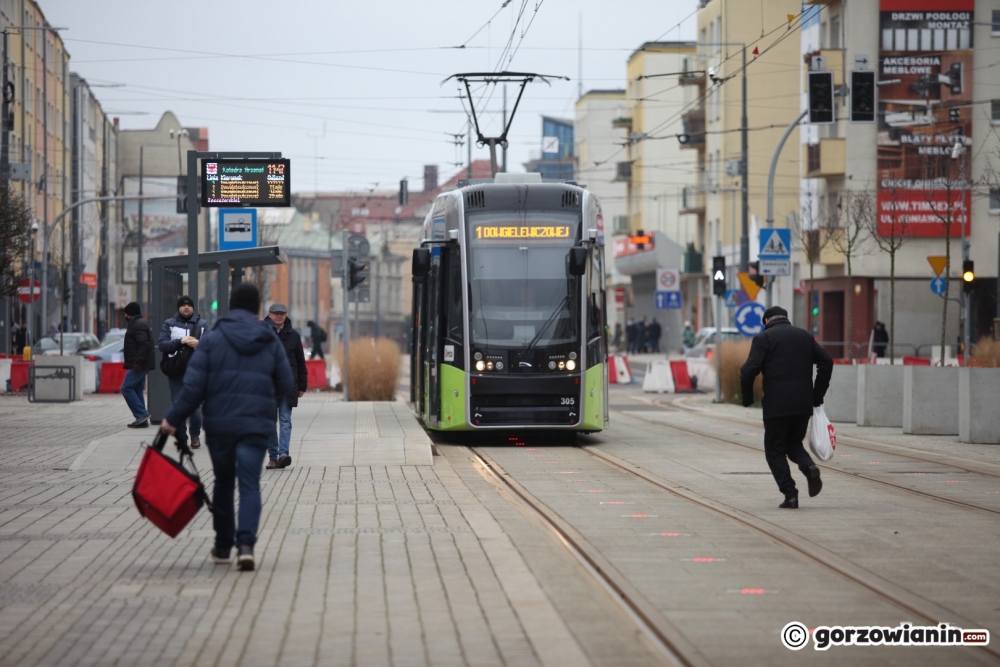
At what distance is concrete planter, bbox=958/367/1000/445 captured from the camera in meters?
20.8

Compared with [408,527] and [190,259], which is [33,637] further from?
[190,259]

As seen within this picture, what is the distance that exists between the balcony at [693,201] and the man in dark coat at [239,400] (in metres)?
66.1

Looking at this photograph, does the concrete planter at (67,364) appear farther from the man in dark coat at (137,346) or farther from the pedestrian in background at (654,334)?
the pedestrian in background at (654,334)

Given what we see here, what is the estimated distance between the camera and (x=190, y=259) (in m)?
20.3

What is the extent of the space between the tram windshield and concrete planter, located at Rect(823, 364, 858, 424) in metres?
7.67

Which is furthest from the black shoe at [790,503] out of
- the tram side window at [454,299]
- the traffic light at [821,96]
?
the traffic light at [821,96]

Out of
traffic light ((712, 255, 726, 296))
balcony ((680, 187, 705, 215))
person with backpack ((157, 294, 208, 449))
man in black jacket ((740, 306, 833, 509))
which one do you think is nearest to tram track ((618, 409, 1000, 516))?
man in black jacket ((740, 306, 833, 509))

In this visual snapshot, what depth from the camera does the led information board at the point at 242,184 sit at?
20797 millimetres

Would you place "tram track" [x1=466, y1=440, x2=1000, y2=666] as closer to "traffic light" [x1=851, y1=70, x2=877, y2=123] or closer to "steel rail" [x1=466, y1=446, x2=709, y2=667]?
"steel rail" [x1=466, y1=446, x2=709, y2=667]

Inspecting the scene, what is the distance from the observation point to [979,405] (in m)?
21.1

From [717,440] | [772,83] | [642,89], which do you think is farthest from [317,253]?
[717,440]

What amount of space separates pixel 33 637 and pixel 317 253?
12092cm

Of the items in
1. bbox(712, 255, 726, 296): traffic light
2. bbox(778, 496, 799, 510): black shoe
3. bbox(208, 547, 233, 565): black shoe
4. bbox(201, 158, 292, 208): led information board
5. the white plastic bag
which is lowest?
bbox(778, 496, 799, 510): black shoe

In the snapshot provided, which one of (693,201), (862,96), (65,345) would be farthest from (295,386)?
(693,201)
